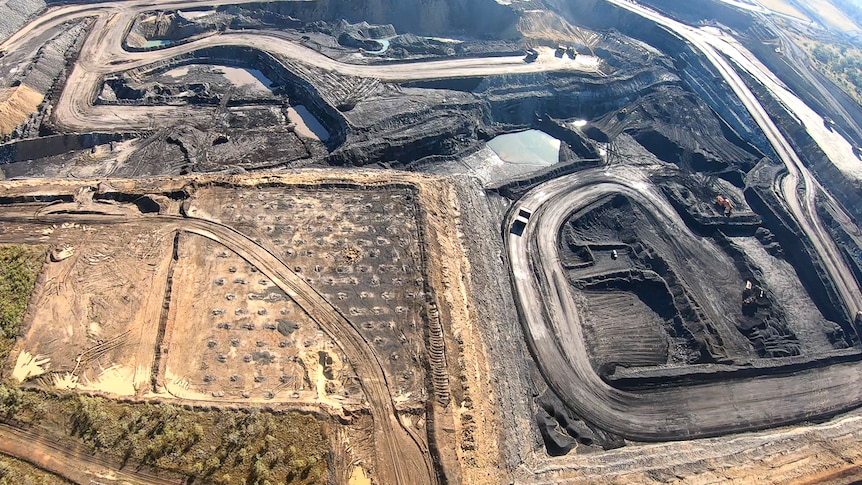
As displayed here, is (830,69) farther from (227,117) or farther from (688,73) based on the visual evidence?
(227,117)

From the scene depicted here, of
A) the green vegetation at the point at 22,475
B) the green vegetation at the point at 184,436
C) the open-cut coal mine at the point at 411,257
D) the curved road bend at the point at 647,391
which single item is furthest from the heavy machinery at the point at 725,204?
the green vegetation at the point at 22,475

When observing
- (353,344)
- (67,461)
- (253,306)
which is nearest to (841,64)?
(353,344)

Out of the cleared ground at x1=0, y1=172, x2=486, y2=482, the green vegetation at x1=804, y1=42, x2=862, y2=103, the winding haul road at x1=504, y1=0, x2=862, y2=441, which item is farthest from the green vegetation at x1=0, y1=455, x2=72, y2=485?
the green vegetation at x1=804, y1=42, x2=862, y2=103

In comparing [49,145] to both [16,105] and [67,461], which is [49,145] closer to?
[16,105]

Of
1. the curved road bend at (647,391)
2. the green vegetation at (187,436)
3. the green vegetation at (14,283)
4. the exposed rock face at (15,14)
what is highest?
the curved road bend at (647,391)

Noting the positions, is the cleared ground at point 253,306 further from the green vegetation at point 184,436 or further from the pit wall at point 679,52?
Result: the pit wall at point 679,52

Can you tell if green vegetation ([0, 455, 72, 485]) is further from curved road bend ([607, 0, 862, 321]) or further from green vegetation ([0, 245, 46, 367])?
curved road bend ([607, 0, 862, 321])
